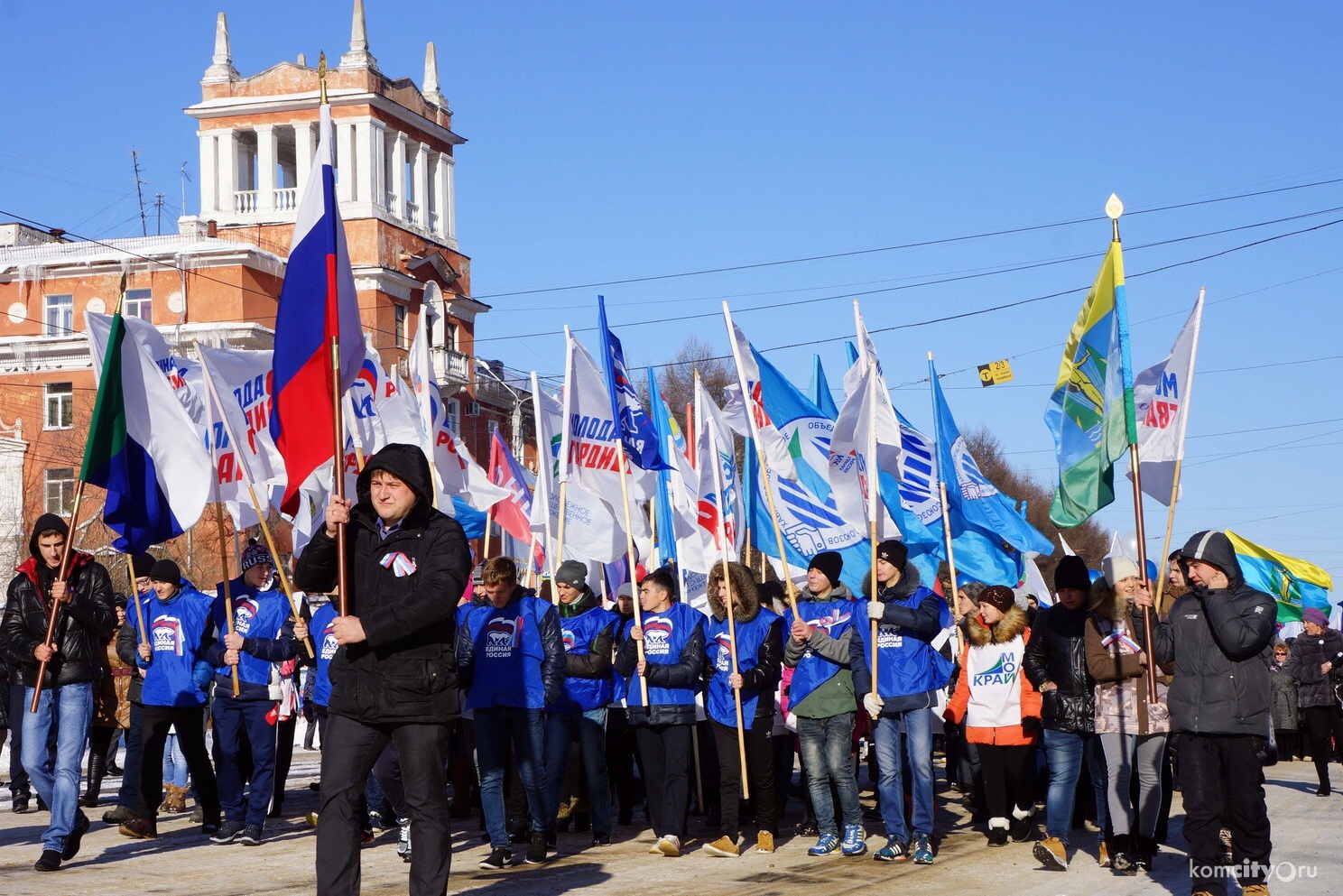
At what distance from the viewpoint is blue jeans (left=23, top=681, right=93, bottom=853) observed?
1025cm

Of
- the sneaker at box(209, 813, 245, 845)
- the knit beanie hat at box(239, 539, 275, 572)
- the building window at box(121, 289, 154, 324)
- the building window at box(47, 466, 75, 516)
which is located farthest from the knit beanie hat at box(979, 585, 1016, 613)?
the building window at box(121, 289, 154, 324)

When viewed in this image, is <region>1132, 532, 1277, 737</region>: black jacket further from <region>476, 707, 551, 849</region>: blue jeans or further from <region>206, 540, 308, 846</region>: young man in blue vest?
<region>206, 540, 308, 846</region>: young man in blue vest

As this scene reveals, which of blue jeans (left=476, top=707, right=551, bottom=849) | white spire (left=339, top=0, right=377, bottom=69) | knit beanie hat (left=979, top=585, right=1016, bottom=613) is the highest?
white spire (left=339, top=0, right=377, bottom=69)

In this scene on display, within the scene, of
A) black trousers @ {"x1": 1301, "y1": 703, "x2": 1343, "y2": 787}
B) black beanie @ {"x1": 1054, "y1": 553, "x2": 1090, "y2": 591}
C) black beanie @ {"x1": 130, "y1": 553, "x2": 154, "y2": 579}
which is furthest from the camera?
black trousers @ {"x1": 1301, "y1": 703, "x2": 1343, "y2": 787}

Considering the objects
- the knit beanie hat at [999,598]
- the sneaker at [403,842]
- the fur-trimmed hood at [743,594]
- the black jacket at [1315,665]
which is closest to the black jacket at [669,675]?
the fur-trimmed hood at [743,594]

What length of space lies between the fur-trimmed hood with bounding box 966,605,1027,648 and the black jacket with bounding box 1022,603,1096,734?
1.26ft

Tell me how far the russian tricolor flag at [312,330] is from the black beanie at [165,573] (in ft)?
11.5

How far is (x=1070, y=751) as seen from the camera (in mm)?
10547

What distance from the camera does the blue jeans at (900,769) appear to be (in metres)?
10.9

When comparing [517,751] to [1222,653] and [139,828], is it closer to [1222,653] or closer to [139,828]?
[139,828]

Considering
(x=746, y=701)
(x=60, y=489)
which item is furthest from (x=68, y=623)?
(x=60, y=489)

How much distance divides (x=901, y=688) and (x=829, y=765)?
0.71 m

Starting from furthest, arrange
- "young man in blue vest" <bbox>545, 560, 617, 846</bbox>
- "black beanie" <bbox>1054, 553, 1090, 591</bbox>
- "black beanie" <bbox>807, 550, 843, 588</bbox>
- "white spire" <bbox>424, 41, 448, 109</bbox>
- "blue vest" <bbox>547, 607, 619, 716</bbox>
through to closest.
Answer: "white spire" <bbox>424, 41, 448, 109</bbox> < "blue vest" <bbox>547, 607, 619, 716</bbox> < "young man in blue vest" <bbox>545, 560, 617, 846</bbox> < "black beanie" <bbox>807, 550, 843, 588</bbox> < "black beanie" <bbox>1054, 553, 1090, 591</bbox>

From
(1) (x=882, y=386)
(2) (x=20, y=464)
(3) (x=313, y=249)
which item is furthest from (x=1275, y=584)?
(2) (x=20, y=464)
